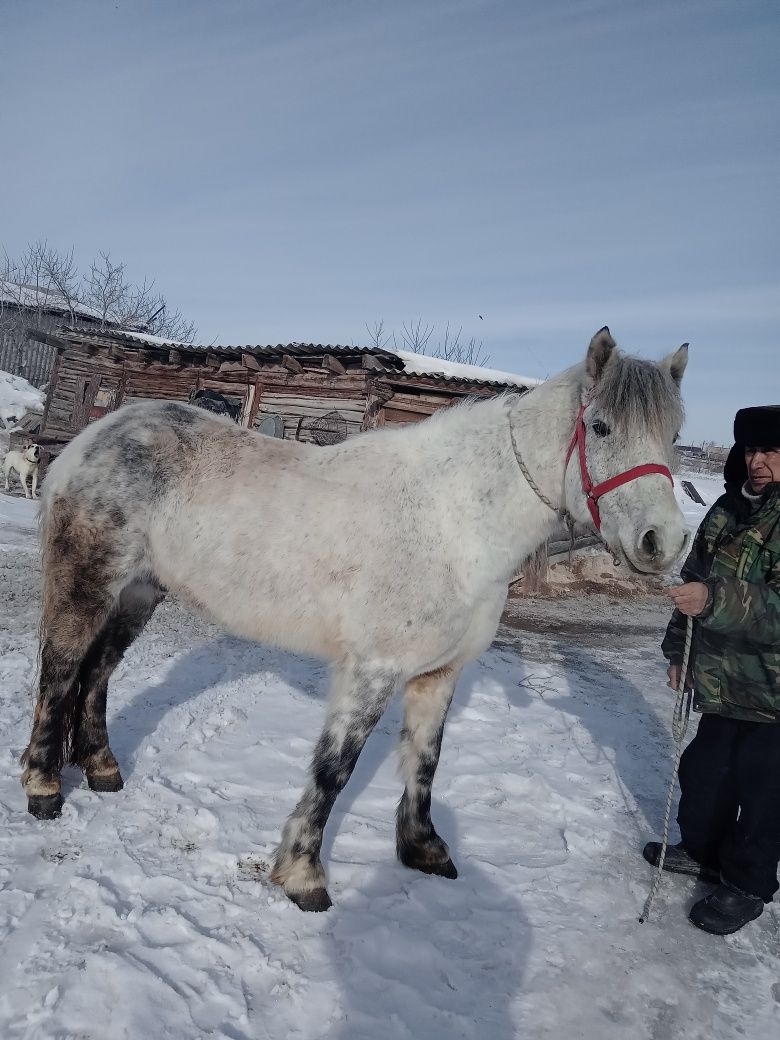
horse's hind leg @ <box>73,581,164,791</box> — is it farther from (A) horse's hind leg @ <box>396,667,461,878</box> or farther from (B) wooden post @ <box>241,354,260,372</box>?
(B) wooden post @ <box>241,354,260,372</box>

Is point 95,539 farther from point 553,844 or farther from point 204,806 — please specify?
point 553,844

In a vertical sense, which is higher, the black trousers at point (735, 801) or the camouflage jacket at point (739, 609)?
the camouflage jacket at point (739, 609)

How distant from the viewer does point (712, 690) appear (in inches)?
110

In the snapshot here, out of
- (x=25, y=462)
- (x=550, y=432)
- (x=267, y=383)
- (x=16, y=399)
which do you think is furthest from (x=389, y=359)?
(x=16, y=399)

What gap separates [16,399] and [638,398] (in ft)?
94.1

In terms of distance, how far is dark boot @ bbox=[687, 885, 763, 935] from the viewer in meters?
2.64

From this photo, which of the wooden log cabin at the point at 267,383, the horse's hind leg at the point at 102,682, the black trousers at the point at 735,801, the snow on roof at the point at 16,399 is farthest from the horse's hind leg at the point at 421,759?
the snow on roof at the point at 16,399

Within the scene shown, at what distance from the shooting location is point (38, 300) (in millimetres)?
35500

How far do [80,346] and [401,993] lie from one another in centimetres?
1957

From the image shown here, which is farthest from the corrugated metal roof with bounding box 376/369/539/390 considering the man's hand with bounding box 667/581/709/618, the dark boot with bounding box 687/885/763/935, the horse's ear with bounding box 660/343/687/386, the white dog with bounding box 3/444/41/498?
the dark boot with bounding box 687/885/763/935

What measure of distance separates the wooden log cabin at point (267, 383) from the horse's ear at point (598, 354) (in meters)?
7.93

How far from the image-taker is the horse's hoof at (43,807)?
280cm

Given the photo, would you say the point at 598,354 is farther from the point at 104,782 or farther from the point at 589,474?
the point at 104,782

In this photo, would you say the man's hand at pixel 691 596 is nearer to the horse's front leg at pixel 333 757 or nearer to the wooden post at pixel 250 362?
the horse's front leg at pixel 333 757
